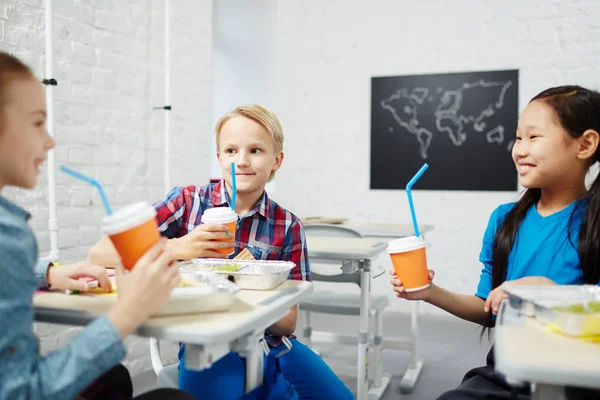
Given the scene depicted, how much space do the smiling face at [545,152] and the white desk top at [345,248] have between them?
2.49ft

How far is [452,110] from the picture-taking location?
13.3 ft

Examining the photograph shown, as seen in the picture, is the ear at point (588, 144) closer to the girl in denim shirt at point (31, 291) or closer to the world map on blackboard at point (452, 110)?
the girl in denim shirt at point (31, 291)

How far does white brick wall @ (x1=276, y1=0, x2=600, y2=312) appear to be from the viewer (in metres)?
3.81

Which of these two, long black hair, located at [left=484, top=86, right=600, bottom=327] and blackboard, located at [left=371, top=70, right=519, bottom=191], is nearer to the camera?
long black hair, located at [left=484, top=86, right=600, bottom=327]

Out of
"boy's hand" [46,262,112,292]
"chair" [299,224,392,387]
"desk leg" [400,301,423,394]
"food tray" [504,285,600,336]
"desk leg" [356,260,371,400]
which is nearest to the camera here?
"food tray" [504,285,600,336]

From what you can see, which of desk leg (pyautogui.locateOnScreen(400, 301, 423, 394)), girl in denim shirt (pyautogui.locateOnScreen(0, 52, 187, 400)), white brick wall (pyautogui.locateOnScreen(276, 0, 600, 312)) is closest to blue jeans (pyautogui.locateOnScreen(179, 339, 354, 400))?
girl in denim shirt (pyautogui.locateOnScreen(0, 52, 187, 400))

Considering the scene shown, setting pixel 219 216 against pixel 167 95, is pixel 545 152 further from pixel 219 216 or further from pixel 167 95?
pixel 167 95

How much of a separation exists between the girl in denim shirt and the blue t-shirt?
925 millimetres

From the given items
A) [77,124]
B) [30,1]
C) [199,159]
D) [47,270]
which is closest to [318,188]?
[199,159]

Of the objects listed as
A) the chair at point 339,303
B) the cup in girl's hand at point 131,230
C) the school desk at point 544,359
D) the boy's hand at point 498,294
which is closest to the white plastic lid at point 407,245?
the boy's hand at point 498,294

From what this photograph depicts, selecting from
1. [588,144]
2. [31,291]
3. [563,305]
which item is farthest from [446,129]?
[31,291]

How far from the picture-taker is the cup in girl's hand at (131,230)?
0.81 metres

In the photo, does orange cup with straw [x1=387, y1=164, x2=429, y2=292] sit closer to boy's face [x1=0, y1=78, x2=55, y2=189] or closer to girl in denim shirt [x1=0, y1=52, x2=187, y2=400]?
girl in denim shirt [x1=0, y1=52, x2=187, y2=400]

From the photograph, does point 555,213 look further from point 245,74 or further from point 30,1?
point 245,74
